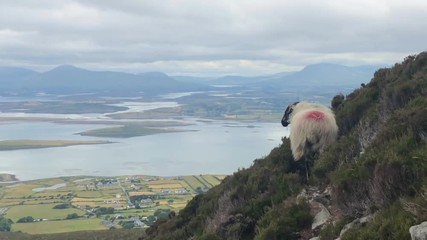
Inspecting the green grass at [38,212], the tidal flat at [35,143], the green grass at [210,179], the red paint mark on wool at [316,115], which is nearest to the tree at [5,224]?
the green grass at [38,212]

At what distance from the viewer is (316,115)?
8.98 meters

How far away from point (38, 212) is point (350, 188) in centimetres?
3897

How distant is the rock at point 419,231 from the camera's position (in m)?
3.64

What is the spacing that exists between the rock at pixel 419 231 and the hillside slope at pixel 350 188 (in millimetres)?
202

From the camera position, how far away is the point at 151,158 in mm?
70938

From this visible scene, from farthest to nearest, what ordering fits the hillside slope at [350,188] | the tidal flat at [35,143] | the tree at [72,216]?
the tidal flat at [35,143], the tree at [72,216], the hillside slope at [350,188]

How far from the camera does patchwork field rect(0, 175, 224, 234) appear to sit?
115ft

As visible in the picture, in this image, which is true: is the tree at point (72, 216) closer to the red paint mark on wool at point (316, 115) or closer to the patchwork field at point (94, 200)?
the patchwork field at point (94, 200)

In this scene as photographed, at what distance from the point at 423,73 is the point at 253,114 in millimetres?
115693

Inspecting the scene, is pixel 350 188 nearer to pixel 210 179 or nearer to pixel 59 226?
pixel 59 226

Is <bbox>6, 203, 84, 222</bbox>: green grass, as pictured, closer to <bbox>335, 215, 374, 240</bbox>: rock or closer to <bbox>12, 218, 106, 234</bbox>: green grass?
<bbox>12, 218, 106, 234</bbox>: green grass

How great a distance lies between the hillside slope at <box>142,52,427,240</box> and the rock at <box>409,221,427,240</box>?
20cm

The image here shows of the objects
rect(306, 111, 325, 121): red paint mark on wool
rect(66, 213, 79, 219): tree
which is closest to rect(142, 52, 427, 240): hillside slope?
rect(306, 111, 325, 121): red paint mark on wool

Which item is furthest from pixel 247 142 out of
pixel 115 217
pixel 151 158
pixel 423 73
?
pixel 423 73
